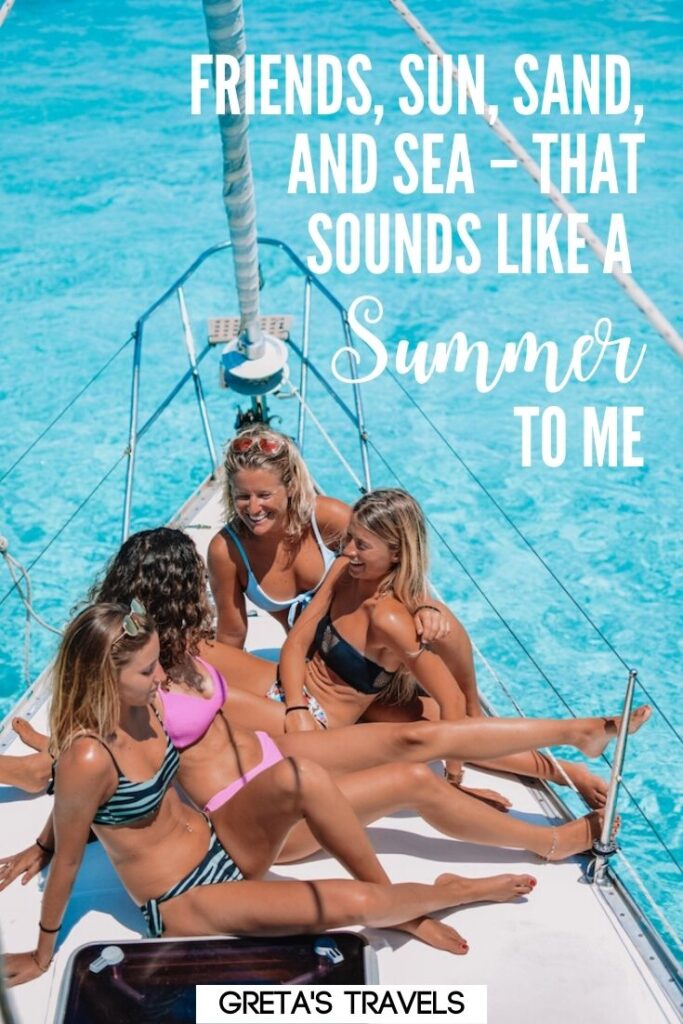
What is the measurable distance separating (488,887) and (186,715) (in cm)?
74

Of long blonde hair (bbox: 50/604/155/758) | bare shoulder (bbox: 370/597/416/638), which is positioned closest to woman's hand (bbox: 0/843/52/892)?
long blonde hair (bbox: 50/604/155/758)

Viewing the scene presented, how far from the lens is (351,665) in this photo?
274 cm

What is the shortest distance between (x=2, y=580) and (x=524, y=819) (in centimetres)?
359

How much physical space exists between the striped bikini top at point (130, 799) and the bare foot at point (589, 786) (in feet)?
3.47

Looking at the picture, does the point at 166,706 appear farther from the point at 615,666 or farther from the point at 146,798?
the point at 615,666

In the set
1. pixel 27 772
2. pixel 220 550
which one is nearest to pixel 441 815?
pixel 220 550

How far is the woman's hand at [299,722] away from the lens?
8.78ft

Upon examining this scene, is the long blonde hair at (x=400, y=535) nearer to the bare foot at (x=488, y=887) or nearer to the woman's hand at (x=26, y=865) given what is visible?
the bare foot at (x=488, y=887)

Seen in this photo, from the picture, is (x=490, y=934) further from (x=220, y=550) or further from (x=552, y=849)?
(x=220, y=550)

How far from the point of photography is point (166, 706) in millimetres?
2408

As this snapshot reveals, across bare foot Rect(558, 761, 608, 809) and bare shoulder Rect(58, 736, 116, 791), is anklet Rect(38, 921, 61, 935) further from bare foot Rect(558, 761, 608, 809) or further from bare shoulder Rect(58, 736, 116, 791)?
bare foot Rect(558, 761, 608, 809)

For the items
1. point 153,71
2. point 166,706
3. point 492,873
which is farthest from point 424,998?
point 153,71

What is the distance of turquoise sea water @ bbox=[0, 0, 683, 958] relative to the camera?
514 centimetres

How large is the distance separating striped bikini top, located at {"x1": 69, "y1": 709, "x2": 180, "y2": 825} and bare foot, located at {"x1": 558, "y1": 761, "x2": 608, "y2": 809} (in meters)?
1.06
